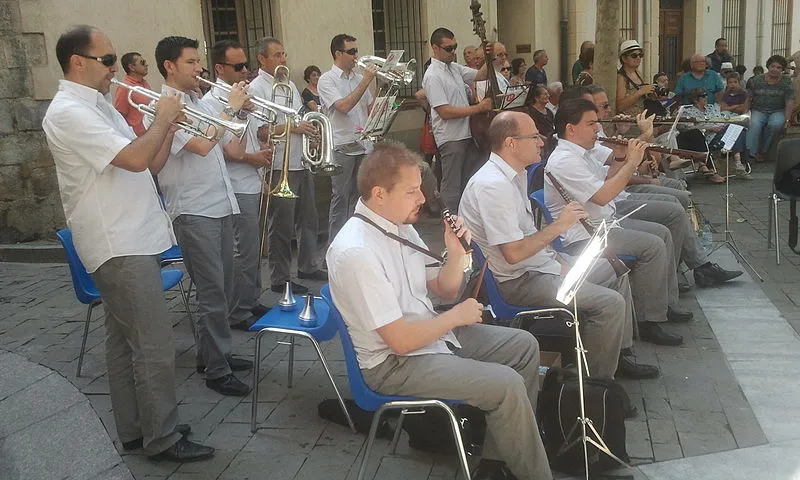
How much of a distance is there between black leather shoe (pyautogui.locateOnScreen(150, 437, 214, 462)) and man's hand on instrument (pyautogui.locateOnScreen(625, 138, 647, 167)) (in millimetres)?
2790

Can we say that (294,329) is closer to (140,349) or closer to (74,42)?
(140,349)

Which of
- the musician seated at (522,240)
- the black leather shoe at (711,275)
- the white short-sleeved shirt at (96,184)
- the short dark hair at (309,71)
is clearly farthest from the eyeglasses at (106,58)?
the short dark hair at (309,71)

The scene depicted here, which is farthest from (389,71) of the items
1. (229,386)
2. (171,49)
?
(229,386)

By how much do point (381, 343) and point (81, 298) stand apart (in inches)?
87.6

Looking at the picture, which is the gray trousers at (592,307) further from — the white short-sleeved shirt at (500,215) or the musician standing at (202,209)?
the musician standing at (202,209)

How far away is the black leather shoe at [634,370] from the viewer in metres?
4.43

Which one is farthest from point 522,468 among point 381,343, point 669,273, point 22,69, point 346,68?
point 22,69

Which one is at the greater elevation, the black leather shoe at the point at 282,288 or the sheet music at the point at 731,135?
the sheet music at the point at 731,135

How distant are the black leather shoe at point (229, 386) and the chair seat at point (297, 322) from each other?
57 cm

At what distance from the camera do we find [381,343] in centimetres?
310

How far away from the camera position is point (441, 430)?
3633 mm

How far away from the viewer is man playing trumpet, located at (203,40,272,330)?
500cm

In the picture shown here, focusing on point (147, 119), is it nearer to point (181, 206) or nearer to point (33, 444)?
point (181, 206)

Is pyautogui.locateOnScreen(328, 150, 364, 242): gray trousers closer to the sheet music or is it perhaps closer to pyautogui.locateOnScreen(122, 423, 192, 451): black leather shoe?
the sheet music
